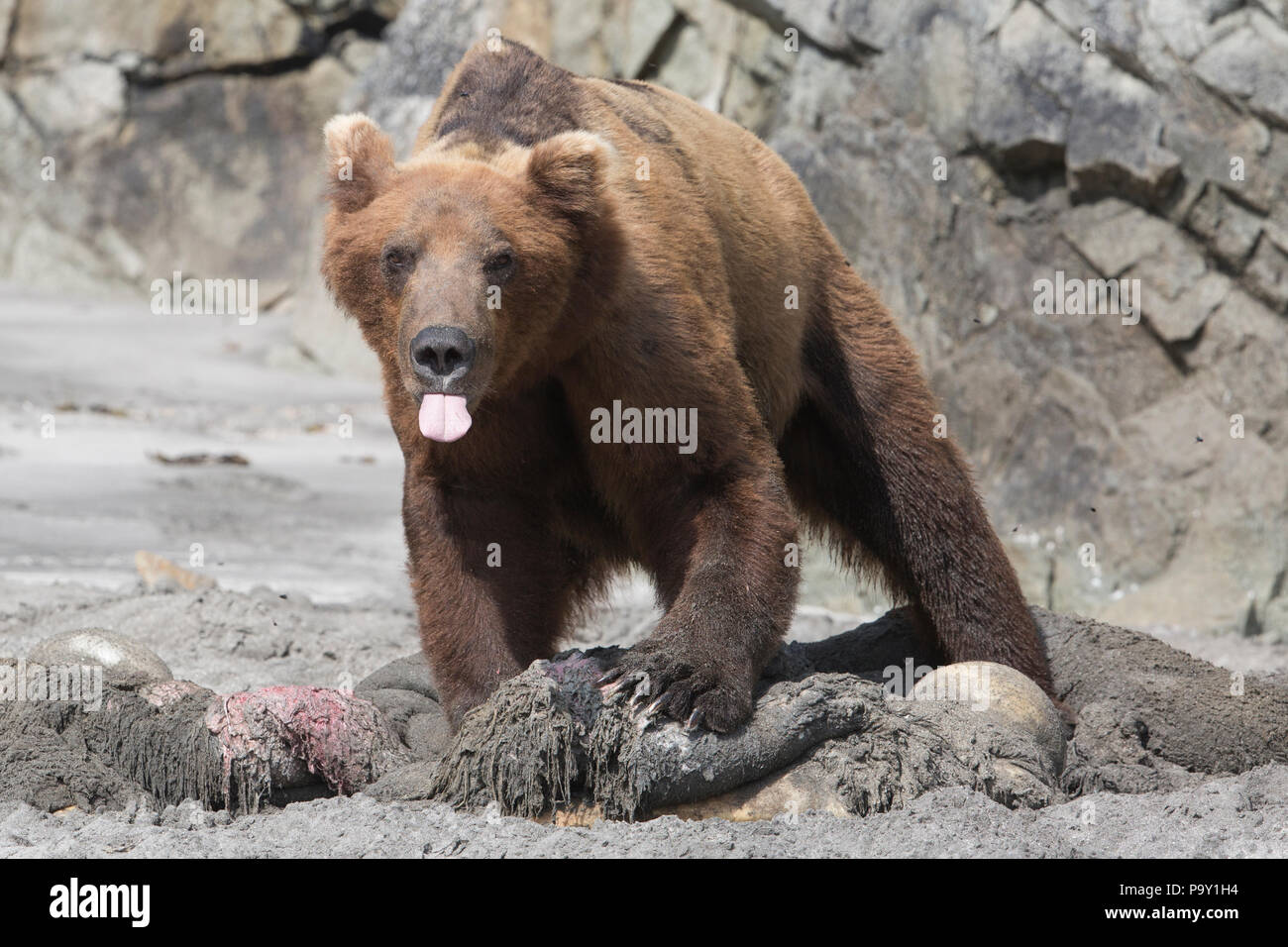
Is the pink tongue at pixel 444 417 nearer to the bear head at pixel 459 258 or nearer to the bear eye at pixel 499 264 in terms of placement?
the bear head at pixel 459 258

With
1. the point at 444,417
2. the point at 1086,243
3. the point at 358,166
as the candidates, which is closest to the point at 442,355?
the point at 444,417

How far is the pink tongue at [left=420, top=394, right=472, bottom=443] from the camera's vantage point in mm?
4043

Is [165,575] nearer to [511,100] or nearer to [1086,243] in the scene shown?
[511,100]

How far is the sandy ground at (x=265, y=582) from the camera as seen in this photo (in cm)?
387

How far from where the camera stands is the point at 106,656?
5.01 m

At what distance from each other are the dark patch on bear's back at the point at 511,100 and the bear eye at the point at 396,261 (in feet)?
2.34

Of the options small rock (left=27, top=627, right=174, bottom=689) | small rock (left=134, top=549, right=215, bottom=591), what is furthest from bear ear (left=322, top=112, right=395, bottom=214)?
small rock (left=134, top=549, right=215, bottom=591)

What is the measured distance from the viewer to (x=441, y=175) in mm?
4473

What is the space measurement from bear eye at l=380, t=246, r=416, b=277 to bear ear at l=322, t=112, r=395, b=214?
291 millimetres

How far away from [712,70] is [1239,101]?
526 cm

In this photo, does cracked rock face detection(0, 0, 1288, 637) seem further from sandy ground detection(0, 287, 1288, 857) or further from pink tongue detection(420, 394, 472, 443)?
pink tongue detection(420, 394, 472, 443)

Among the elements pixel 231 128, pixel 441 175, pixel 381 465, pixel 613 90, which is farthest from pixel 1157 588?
pixel 231 128

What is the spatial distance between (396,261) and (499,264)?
29 cm
